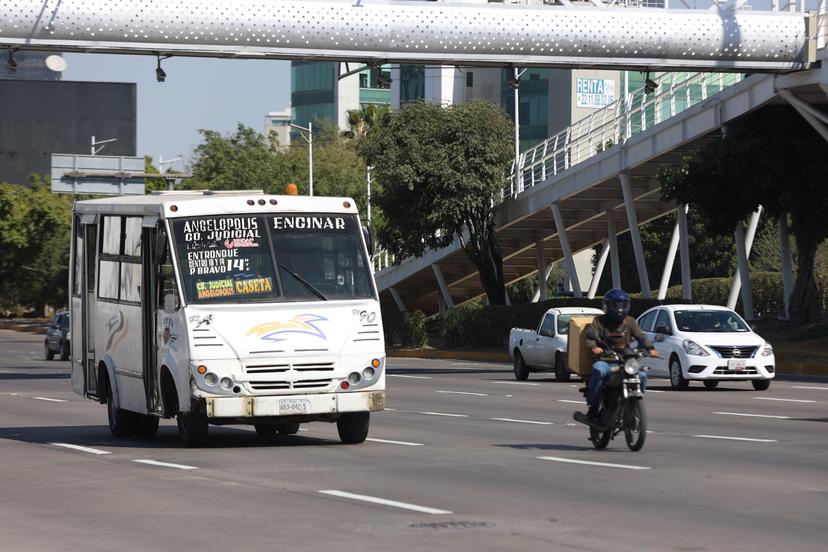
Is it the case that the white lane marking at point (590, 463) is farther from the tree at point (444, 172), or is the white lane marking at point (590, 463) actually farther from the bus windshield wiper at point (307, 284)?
the tree at point (444, 172)

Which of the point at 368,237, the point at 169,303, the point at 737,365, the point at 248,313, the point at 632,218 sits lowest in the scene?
the point at 737,365

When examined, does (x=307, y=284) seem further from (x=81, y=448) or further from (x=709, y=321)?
(x=709, y=321)

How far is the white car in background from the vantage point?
28062 millimetres

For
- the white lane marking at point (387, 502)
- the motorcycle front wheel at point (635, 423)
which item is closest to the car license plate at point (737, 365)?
the motorcycle front wheel at point (635, 423)

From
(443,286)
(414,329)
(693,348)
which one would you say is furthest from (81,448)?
(443,286)

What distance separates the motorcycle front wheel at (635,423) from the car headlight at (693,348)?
12887 millimetres

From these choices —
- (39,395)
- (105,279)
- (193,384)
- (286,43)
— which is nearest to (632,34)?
(286,43)

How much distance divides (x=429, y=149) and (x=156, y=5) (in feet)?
72.1

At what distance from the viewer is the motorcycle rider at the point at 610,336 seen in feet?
51.3

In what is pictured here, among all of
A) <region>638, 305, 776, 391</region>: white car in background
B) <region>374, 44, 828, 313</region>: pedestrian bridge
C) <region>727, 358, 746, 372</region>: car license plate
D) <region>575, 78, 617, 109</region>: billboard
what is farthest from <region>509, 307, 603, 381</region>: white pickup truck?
<region>575, 78, 617, 109</region>: billboard

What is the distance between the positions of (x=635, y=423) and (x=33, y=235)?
86425 mm

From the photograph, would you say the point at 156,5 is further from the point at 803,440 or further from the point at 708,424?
the point at 803,440

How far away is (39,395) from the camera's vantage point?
29688 millimetres

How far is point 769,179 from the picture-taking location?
39.0 meters
